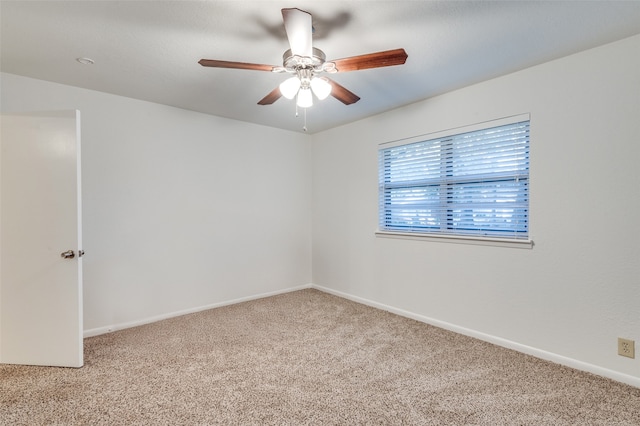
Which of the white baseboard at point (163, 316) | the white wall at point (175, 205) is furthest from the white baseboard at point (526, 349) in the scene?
the white wall at point (175, 205)

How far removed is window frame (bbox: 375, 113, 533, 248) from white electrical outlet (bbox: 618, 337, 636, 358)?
825mm

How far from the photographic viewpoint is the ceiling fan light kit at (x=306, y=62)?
163 cm

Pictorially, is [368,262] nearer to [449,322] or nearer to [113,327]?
[449,322]

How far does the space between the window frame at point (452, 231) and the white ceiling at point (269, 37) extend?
414 millimetres

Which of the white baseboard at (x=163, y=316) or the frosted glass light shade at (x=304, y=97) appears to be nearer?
the frosted glass light shade at (x=304, y=97)

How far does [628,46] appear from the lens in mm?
2092

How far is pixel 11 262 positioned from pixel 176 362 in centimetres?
149

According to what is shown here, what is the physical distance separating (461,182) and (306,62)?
77.3 inches

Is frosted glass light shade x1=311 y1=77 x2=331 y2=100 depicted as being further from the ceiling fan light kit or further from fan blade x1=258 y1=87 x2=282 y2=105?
fan blade x1=258 y1=87 x2=282 y2=105

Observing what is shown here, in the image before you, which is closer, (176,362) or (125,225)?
(176,362)

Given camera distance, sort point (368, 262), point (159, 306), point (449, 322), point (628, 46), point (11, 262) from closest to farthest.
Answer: point (628, 46)
point (11, 262)
point (449, 322)
point (159, 306)
point (368, 262)

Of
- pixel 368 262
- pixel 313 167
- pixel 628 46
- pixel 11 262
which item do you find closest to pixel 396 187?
pixel 368 262

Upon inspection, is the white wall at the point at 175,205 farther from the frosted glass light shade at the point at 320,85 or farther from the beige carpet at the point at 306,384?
the frosted glass light shade at the point at 320,85

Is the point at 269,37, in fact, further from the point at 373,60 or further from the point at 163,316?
the point at 163,316
